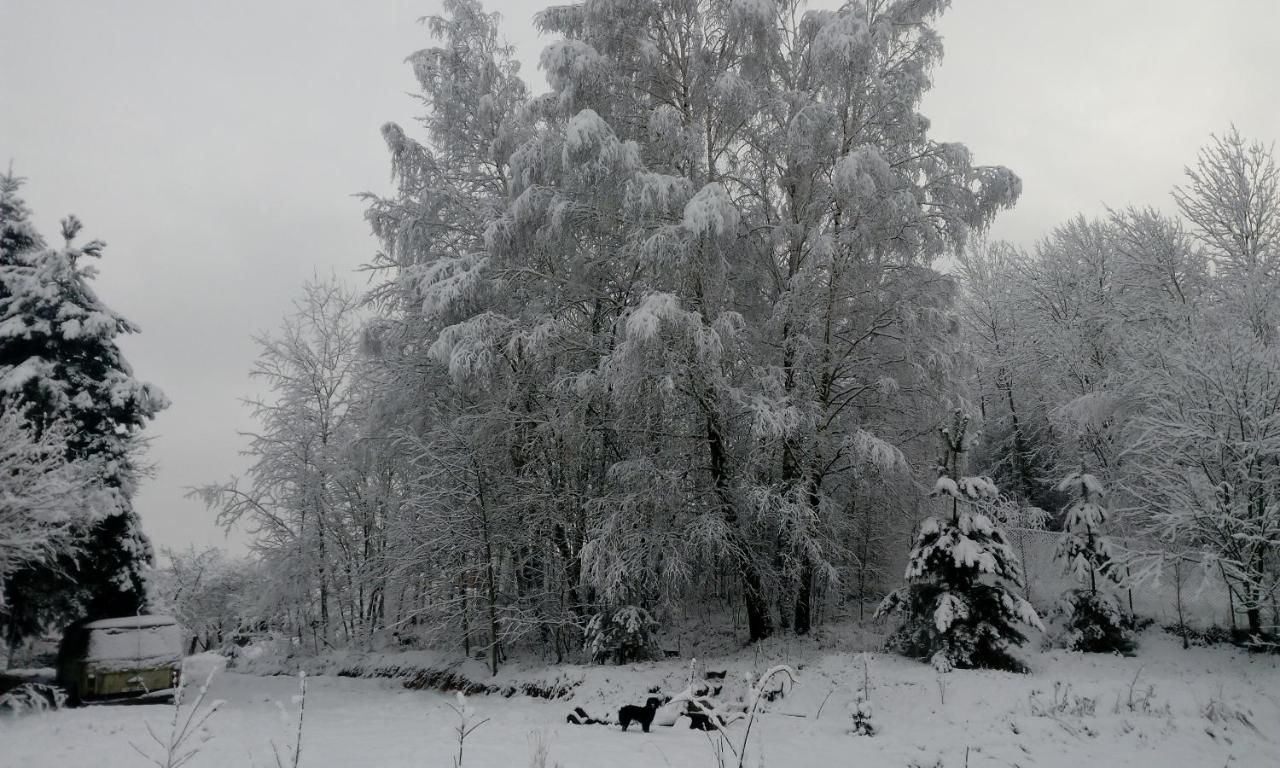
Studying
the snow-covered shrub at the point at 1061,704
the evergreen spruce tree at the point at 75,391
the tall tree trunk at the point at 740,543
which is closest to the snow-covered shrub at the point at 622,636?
the tall tree trunk at the point at 740,543

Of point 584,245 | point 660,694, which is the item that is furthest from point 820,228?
point 660,694

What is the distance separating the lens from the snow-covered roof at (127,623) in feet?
39.6

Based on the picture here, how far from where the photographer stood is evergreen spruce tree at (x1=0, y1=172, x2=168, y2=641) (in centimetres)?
1341

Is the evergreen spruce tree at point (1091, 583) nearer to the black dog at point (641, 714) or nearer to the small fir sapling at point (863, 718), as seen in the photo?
the small fir sapling at point (863, 718)

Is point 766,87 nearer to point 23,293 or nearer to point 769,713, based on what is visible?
point 769,713

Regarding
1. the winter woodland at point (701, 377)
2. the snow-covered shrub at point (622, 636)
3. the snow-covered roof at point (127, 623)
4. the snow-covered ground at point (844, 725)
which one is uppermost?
the winter woodland at point (701, 377)

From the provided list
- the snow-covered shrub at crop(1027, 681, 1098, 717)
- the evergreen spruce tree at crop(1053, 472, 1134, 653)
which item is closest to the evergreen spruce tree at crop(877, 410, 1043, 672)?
the snow-covered shrub at crop(1027, 681, 1098, 717)

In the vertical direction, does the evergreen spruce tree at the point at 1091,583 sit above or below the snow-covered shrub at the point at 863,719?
above

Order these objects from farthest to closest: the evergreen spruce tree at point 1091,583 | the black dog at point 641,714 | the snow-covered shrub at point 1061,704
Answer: the evergreen spruce tree at point 1091,583 → the black dog at point 641,714 → the snow-covered shrub at point 1061,704

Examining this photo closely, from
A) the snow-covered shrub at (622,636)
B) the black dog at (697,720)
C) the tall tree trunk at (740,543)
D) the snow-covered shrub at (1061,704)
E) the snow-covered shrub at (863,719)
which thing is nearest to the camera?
the snow-covered shrub at (1061,704)

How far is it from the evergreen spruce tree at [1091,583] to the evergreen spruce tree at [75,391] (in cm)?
1720

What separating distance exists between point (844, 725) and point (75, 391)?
14.6 meters

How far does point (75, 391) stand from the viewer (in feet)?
45.7

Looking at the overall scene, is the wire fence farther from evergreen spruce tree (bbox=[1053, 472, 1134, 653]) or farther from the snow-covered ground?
the snow-covered ground
